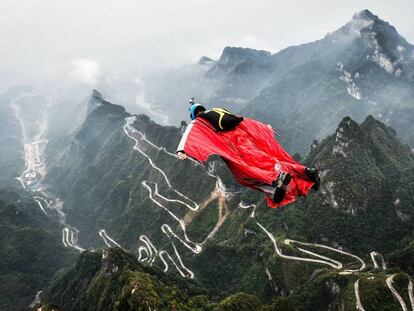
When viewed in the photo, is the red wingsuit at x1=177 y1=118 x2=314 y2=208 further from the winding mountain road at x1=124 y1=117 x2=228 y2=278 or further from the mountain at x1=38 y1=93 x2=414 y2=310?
the winding mountain road at x1=124 y1=117 x2=228 y2=278

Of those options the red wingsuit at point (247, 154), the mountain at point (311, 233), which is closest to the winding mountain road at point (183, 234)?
the mountain at point (311, 233)

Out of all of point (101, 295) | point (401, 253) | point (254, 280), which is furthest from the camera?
point (254, 280)

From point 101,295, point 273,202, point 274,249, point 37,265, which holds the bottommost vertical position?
point 37,265

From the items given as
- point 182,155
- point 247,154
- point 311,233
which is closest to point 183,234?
point 311,233

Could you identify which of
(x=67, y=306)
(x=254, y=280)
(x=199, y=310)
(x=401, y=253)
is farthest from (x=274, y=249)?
(x=67, y=306)

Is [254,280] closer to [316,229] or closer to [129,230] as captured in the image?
[316,229]

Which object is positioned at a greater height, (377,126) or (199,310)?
(377,126)

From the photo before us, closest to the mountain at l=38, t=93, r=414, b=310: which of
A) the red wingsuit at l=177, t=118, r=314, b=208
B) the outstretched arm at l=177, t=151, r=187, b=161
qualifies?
the red wingsuit at l=177, t=118, r=314, b=208

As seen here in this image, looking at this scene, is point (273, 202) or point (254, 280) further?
point (254, 280)
